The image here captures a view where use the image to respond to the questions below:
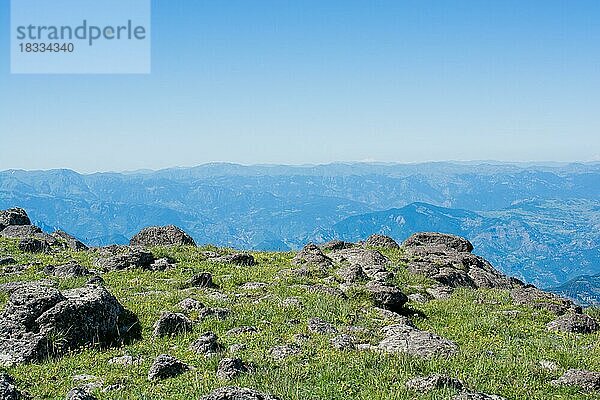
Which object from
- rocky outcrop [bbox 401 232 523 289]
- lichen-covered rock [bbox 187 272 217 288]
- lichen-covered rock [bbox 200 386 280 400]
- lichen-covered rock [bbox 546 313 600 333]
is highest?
lichen-covered rock [bbox 200 386 280 400]

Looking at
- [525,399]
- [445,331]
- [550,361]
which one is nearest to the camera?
[525,399]

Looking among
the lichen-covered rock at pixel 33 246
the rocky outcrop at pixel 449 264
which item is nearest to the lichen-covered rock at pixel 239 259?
the rocky outcrop at pixel 449 264

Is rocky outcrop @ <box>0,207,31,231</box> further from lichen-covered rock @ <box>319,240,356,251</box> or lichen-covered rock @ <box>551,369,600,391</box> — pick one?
lichen-covered rock @ <box>551,369,600,391</box>

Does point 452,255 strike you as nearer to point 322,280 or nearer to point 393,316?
point 322,280

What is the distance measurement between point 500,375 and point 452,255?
26.0 meters

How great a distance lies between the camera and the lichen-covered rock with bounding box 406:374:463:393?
12.1m

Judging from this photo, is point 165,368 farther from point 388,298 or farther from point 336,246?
point 336,246

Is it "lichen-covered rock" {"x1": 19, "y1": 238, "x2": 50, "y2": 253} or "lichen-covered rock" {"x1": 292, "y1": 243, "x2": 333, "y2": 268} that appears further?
"lichen-covered rock" {"x1": 19, "y1": 238, "x2": 50, "y2": 253}

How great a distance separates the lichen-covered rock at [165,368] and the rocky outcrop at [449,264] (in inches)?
778

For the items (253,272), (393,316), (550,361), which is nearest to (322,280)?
(253,272)

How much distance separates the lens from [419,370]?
545 inches

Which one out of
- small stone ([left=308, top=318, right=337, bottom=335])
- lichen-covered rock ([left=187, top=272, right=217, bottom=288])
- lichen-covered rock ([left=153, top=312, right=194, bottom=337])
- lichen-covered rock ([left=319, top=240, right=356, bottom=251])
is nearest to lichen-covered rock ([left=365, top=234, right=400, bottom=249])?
lichen-covered rock ([left=319, top=240, right=356, bottom=251])

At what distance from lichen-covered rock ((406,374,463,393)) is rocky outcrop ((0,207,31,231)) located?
43.1 meters

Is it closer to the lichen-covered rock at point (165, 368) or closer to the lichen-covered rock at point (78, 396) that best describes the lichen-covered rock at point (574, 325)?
the lichen-covered rock at point (165, 368)
